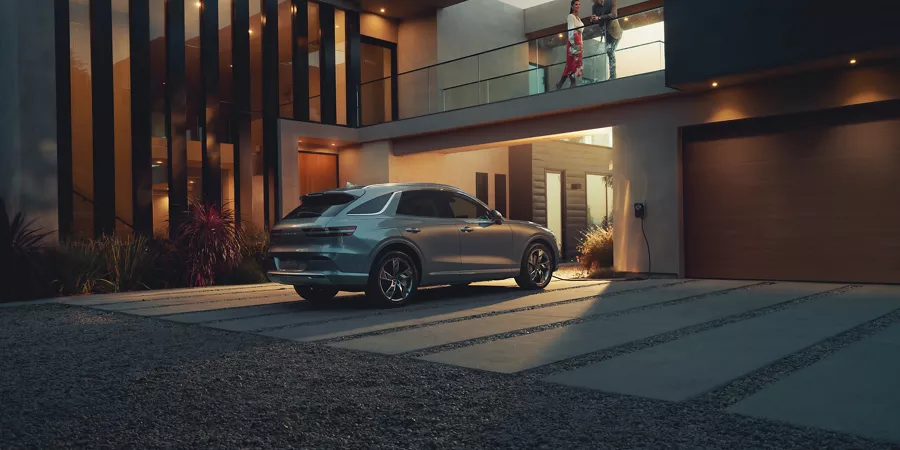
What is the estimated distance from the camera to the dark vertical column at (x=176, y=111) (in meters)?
14.2

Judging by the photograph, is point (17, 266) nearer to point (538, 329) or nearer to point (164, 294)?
point (164, 294)

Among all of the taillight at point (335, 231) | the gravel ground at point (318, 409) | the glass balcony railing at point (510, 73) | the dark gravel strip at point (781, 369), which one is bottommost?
the gravel ground at point (318, 409)

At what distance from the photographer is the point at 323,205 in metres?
8.45

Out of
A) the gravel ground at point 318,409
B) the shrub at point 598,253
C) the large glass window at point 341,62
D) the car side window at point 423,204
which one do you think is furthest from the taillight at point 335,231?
the large glass window at point 341,62

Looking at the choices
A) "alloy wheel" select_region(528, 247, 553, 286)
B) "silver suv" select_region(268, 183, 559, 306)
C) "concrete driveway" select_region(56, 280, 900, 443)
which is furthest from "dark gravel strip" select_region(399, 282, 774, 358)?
"silver suv" select_region(268, 183, 559, 306)

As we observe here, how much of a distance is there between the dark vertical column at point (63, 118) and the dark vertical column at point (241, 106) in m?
3.51

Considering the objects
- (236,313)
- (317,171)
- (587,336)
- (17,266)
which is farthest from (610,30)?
(17,266)

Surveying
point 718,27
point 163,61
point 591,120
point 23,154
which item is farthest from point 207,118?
point 718,27

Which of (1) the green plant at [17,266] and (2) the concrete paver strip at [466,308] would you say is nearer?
(2) the concrete paver strip at [466,308]

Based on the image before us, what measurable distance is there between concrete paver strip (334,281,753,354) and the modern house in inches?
106

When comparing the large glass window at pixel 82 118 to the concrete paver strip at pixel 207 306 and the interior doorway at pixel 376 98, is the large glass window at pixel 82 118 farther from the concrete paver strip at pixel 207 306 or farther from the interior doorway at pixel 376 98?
the interior doorway at pixel 376 98

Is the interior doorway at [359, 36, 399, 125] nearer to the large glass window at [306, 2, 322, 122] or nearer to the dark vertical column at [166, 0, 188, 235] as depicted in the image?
the large glass window at [306, 2, 322, 122]

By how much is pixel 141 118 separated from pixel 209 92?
1.57 m

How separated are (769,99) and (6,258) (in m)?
11.7
